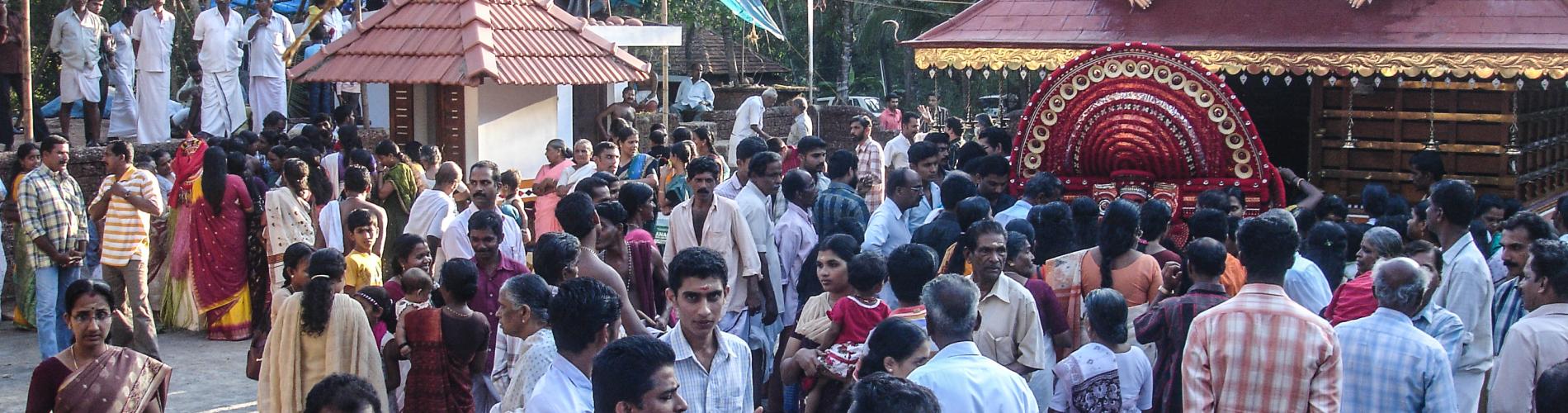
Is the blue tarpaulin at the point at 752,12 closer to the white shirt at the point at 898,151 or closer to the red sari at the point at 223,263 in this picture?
the white shirt at the point at 898,151

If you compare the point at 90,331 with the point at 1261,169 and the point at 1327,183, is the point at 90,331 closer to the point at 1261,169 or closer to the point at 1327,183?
the point at 1261,169

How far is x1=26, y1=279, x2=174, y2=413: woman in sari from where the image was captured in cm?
519

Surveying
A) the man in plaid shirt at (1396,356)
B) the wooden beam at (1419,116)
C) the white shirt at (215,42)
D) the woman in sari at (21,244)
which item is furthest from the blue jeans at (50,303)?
the wooden beam at (1419,116)

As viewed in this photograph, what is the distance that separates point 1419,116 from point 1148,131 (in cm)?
250

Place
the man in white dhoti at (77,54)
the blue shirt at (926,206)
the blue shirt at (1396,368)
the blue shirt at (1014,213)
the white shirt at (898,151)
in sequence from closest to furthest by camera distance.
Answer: the blue shirt at (1396,368) → the blue shirt at (1014,213) → the blue shirt at (926,206) → the man in white dhoti at (77,54) → the white shirt at (898,151)

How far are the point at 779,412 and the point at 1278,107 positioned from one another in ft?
26.5

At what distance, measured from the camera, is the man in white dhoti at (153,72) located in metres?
13.4

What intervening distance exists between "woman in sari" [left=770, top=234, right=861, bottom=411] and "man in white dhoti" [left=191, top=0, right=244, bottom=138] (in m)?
9.59

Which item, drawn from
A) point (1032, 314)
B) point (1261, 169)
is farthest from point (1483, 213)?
point (1032, 314)

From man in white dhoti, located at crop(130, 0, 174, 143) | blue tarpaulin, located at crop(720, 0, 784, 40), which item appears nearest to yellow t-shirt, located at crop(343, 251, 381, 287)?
man in white dhoti, located at crop(130, 0, 174, 143)

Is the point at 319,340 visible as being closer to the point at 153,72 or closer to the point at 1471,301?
the point at 1471,301

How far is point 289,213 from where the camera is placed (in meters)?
9.16

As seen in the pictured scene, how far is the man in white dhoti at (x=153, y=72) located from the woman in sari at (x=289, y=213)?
490 centimetres

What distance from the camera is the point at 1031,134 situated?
1020 cm
